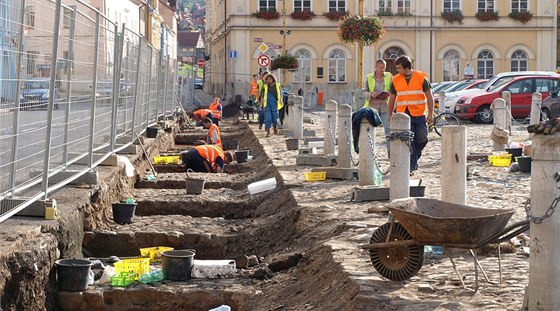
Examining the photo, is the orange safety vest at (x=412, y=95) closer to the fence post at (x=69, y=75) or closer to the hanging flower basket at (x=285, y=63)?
the fence post at (x=69, y=75)

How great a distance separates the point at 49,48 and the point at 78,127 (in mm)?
2244

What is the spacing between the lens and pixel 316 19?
63156mm

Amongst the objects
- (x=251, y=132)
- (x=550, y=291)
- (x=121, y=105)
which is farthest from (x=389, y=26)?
(x=550, y=291)

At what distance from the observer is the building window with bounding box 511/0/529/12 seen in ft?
211

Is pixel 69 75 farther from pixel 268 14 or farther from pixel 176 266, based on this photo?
pixel 268 14

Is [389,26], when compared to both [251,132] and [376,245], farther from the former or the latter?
[376,245]

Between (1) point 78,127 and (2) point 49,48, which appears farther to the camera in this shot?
(1) point 78,127

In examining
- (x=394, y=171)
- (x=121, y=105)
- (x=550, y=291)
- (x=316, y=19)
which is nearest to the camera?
(x=550, y=291)

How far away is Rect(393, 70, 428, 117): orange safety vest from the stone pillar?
28.5 ft

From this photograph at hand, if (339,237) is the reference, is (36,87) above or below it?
above

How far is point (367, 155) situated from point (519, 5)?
53.3 metres

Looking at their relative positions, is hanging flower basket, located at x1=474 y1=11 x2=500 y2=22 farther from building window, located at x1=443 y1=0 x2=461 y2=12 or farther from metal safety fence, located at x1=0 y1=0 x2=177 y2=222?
metal safety fence, located at x1=0 y1=0 x2=177 y2=222

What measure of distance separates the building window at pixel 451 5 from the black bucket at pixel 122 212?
174 ft

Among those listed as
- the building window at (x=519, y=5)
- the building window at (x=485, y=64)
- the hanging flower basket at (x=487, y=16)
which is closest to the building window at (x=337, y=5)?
the hanging flower basket at (x=487, y=16)
